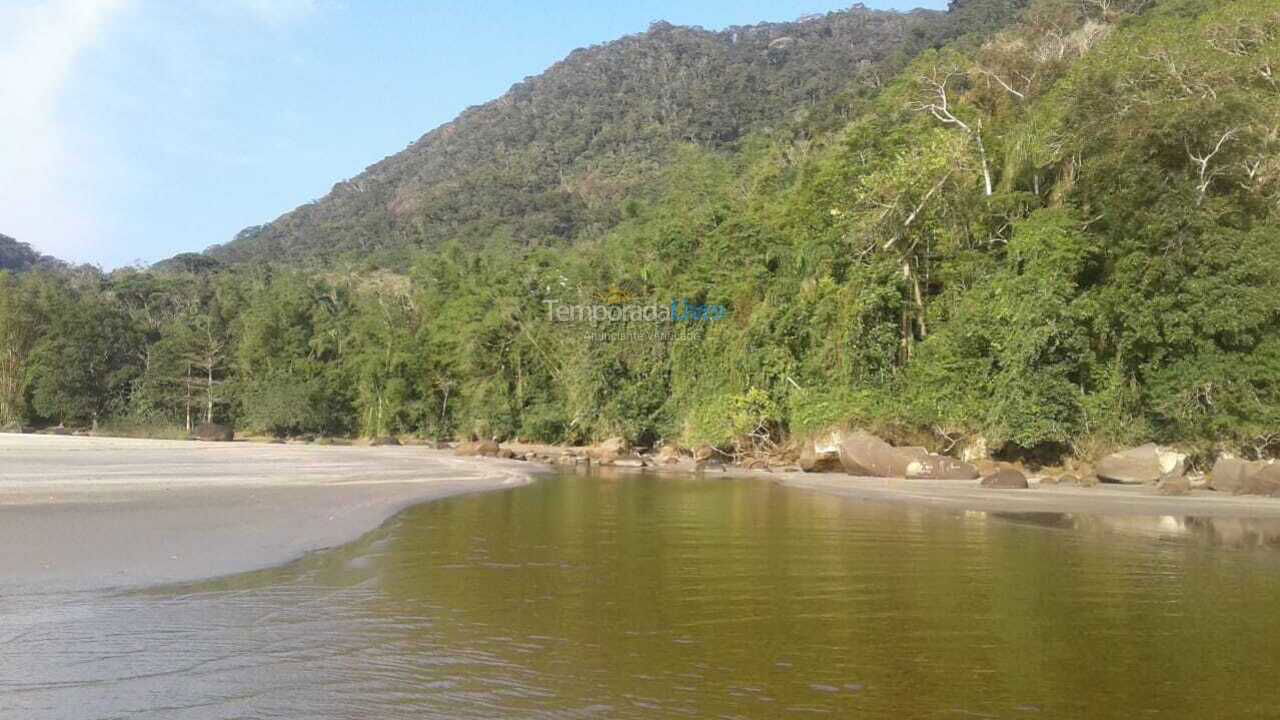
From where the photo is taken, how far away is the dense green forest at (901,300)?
21922mm

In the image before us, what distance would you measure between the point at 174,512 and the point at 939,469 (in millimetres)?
18554

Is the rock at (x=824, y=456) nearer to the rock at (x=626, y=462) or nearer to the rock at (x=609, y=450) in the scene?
the rock at (x=626, y=462)

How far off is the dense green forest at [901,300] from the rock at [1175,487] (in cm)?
249

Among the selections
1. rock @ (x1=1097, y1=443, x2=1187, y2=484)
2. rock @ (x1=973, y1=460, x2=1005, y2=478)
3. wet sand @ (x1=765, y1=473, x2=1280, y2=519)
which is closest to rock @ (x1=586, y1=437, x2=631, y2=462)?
wet sand @ (x1=765, y1=473, x2=1280, y2=519)

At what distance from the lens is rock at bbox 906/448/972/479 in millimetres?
23141

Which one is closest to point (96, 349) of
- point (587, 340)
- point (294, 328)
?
point (294, 328)

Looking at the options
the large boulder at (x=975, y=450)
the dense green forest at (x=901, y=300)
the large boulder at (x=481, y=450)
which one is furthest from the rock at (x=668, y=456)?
the large boulder at (x=975, y=450)

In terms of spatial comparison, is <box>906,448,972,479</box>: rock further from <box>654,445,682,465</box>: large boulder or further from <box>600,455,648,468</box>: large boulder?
<box>600,455,648,468</box>: large boulder

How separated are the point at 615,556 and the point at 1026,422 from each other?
16.0 meters

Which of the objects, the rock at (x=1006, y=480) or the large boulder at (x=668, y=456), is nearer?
the rock at (x=1006, y=480)

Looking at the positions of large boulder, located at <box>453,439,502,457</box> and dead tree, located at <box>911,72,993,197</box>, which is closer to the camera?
dead tree, located at <box>911,72,993,197</box>

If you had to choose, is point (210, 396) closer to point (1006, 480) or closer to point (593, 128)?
point (1006, 480)

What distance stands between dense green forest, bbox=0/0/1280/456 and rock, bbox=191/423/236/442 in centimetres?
351

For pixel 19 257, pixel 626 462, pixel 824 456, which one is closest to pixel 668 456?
pixel 626 462
